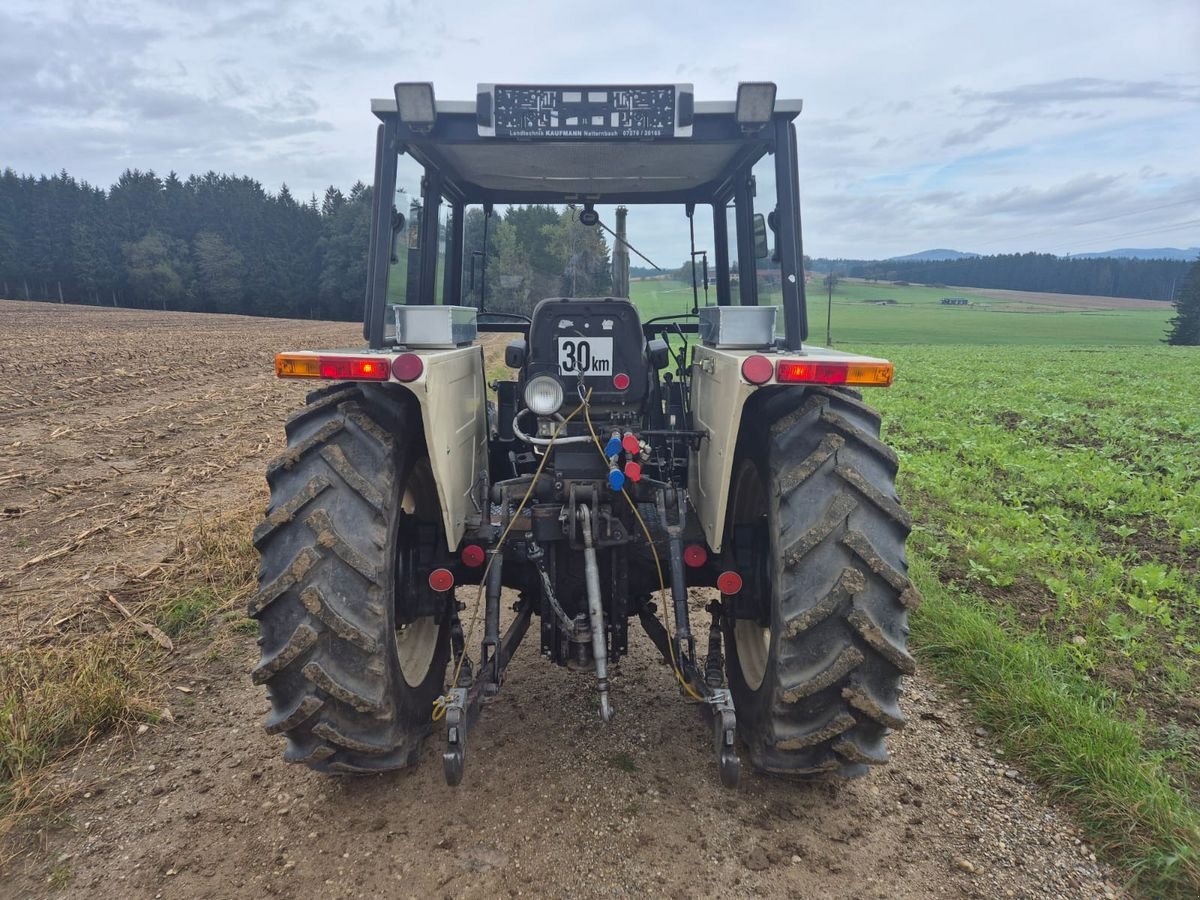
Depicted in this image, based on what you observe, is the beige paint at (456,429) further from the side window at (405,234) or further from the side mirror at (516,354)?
the side window at (405,234)

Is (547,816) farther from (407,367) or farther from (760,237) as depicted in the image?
(760,237)

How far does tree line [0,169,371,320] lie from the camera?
59156 millimetres

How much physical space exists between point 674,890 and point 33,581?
4588mm

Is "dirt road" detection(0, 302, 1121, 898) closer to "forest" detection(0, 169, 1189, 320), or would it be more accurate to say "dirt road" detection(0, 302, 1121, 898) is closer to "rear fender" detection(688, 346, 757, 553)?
"rear fender" detection(688, 346, 757, 553)

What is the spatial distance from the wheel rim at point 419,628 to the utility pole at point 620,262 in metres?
1.57

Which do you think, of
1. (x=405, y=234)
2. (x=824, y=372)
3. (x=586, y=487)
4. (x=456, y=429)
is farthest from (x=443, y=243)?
(x=824, y=372)

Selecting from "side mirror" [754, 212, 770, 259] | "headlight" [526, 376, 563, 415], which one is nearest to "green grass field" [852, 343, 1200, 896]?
"side mirror" [754, 212, 770, 259]

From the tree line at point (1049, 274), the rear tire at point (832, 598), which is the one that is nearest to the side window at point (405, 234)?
the rear tire at point (832, 598)

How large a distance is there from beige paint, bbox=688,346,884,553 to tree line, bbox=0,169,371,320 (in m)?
56.2

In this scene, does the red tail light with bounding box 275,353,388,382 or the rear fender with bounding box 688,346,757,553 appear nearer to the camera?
the red tail light with bounding box 275,353,388,382

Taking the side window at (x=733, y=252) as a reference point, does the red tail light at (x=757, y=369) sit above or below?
below

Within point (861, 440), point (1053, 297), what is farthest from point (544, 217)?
point (1053, 297)

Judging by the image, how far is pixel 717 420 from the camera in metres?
2.93

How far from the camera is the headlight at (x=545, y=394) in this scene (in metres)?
2.98
